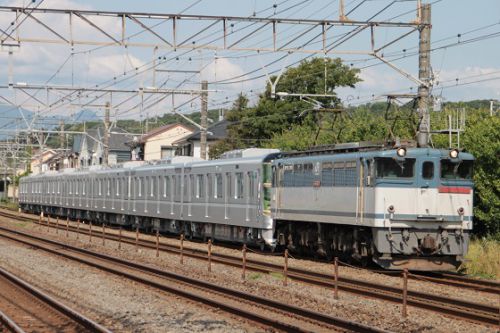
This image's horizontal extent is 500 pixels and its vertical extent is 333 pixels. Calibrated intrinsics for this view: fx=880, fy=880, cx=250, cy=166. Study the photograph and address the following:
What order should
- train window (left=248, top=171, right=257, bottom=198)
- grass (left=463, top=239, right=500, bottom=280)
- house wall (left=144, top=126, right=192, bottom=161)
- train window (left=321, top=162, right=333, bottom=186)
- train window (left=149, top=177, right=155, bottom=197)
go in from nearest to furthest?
grass (left=463, top=239, right=500, bottom=280), train window (left=321, top=162, right=333, bottom=186), train window (left=248, top=171, right=257, bottom=198), train window (left=149, top=177, right=155, bottom=197), house wall (left=144, top=126, right=192, bottom=161)

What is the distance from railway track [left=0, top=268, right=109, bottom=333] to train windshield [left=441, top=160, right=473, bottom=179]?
35.3 ft

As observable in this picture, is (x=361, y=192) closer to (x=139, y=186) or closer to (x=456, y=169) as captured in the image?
(x=456, y=169)

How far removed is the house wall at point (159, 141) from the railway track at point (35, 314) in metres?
73.4

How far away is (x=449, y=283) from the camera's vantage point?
2047 centimetres

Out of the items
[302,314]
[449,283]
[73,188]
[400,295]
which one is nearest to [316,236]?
[449,283]

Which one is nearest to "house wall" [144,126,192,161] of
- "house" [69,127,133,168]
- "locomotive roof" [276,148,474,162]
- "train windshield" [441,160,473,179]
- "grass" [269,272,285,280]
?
"house" [69,127,133,168]

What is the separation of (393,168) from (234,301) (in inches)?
266

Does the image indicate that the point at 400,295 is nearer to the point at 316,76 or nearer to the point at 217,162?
the point at 217,162

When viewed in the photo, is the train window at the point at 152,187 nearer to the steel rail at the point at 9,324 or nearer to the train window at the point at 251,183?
the train window at the point at 251,183

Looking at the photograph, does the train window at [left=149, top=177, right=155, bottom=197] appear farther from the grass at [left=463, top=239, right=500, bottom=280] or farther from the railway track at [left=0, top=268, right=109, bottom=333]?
the railway track at [left=0, top=268, right=109, bottom=333]

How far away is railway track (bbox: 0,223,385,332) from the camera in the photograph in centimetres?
1401

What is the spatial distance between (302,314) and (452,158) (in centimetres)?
925

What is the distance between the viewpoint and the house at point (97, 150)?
350 feet

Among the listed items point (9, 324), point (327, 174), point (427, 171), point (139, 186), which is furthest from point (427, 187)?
point (139, 186)
